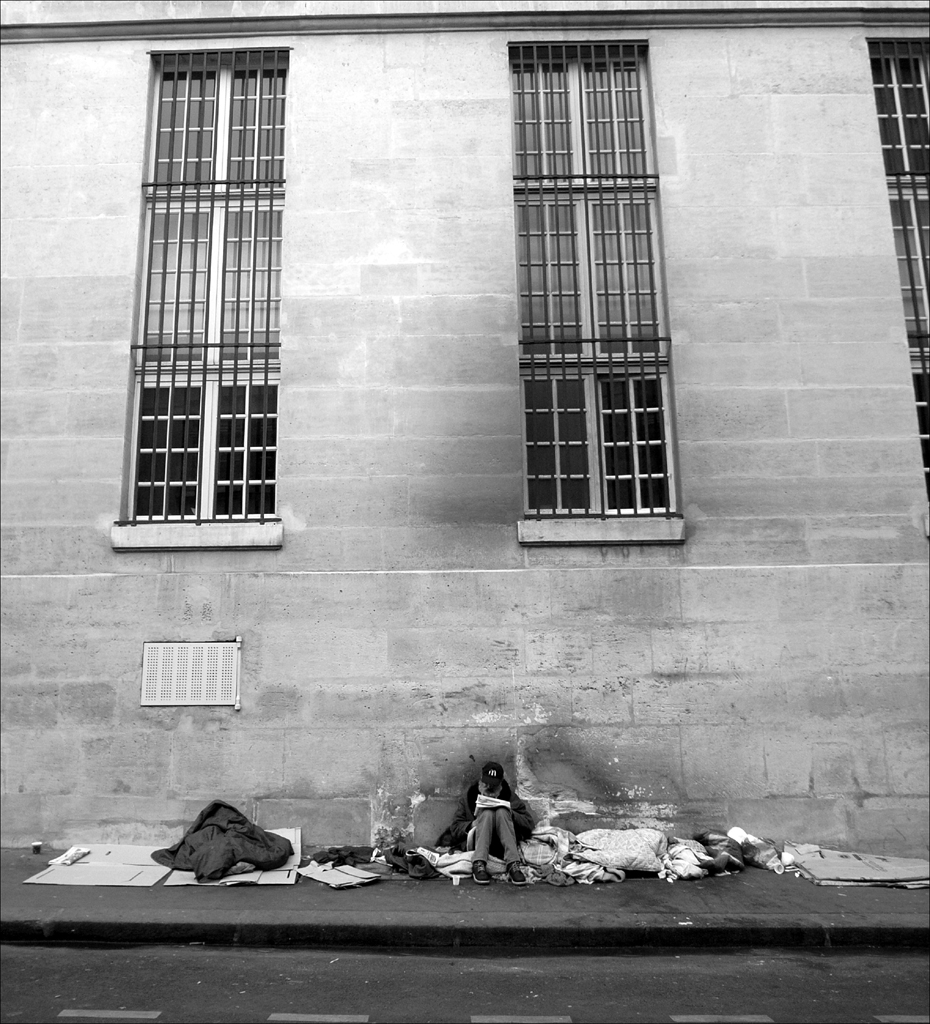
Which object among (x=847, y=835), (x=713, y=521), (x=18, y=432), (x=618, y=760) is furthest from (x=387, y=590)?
(x=847, y=835)

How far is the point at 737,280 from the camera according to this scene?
33.9ft

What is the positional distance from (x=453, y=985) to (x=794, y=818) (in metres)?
4.80

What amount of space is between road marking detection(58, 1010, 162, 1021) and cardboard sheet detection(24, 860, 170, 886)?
2.71 metres

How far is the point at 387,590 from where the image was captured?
31.7 ft

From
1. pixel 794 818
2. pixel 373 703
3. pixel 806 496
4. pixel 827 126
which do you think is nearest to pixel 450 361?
pixel 373 703

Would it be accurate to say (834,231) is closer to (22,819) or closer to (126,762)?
(126,762)

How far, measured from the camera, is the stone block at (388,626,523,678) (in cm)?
951

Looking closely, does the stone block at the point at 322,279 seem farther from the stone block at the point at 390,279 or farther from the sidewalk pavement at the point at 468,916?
the sidewalk pavement at the point at 468,916

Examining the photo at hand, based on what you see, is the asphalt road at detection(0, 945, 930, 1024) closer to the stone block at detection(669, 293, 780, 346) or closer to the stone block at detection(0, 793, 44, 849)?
the stone block at detection(0, 793, 44, 849)

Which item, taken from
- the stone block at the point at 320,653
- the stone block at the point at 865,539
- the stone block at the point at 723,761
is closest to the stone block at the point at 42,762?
the stone block at the point at 320,653

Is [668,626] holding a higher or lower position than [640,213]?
lower

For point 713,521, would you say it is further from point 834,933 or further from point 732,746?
point 834,933

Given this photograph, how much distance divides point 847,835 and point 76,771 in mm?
8267

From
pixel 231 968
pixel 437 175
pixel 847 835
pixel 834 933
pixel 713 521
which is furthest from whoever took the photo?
pixel 437 175
